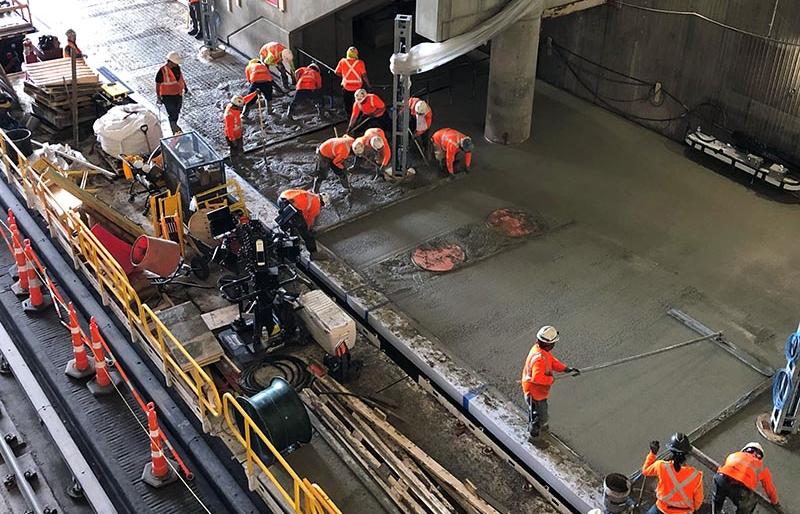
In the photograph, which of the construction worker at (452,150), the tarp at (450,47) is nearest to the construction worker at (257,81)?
the tarp at (450,47)

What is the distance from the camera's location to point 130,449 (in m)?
10.3

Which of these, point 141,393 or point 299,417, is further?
point 141,393

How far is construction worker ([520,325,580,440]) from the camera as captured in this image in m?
9.53

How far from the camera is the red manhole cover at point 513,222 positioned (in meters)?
14.4

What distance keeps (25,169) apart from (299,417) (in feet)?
22.8

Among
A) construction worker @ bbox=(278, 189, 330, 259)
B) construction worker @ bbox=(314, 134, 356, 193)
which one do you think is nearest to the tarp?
construction worker @ bbox=(314, 134, 356, 193)

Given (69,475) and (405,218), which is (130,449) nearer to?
(69,475)

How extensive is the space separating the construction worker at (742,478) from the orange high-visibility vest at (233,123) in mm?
11111

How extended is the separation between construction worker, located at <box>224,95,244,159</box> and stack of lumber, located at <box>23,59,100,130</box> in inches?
112

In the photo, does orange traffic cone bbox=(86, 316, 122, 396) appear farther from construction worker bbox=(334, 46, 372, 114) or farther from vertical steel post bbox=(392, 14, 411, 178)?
construction worker bbox=(334, 46, 372, 114)

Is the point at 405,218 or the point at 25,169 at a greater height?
the point at 25,169

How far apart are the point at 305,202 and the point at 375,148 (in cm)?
256

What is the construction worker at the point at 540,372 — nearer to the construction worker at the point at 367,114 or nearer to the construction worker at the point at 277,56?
the construction worker at the point at 367,114

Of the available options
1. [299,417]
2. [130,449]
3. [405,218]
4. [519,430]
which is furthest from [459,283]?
[130,449]
